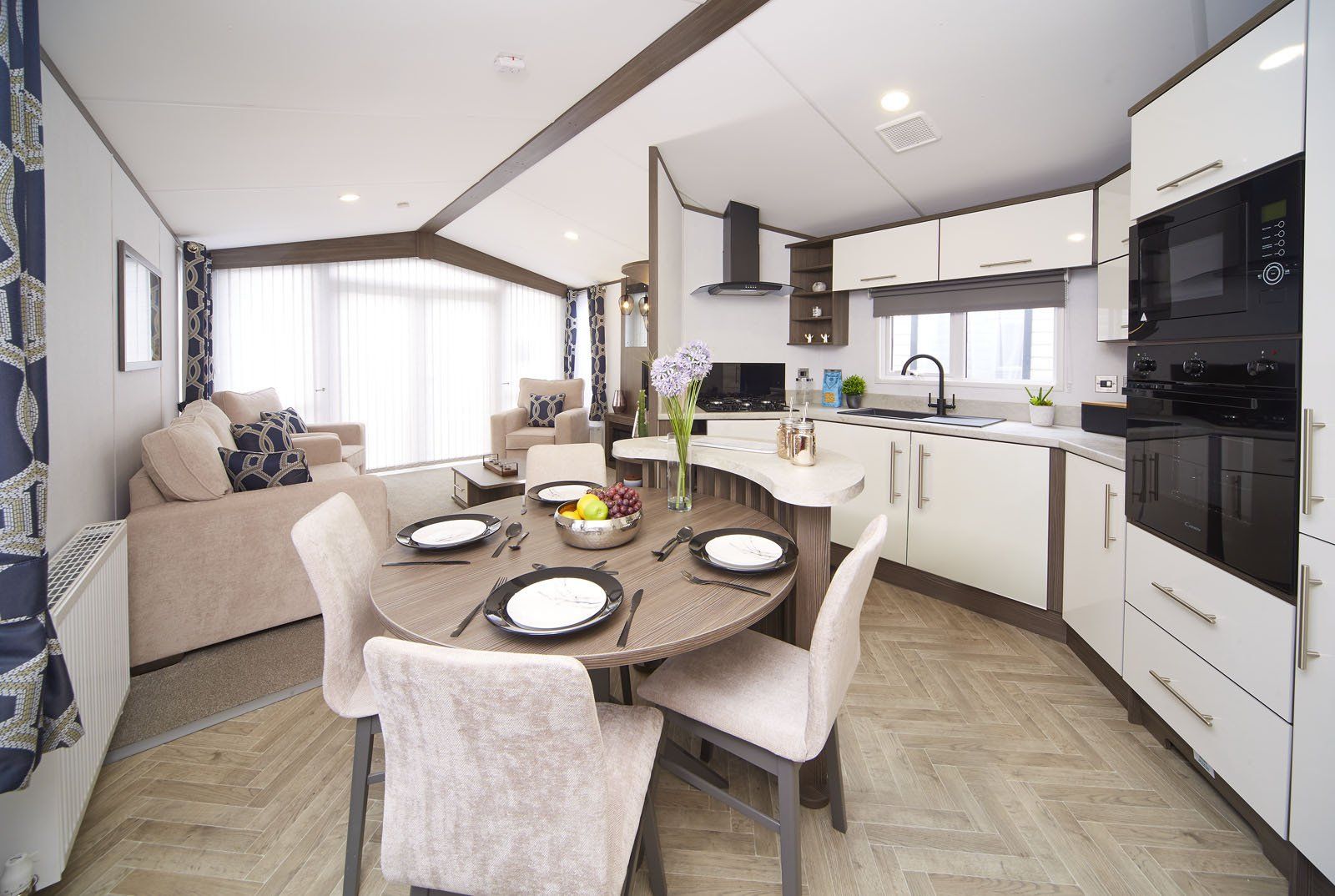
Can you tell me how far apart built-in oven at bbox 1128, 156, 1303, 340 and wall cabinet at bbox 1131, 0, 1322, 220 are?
53 mm

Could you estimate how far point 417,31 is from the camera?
7.34 ft

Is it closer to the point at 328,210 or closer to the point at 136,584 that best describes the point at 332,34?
the point at 136,584

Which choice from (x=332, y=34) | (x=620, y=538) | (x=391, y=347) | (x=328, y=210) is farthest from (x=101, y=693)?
(x=391, y=347)

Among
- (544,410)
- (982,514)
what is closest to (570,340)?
(544,410)

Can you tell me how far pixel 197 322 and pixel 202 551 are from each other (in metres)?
3.92

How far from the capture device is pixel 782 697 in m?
1.34

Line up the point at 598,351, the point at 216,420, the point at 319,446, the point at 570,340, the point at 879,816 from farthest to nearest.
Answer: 1. the point at 570,340
2. the point at 598,351
3. the point at 319,446
4. the point at 216,420
5. the point at 879,816

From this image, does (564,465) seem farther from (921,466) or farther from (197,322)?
(197,322)

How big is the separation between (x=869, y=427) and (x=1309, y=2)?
223 cm

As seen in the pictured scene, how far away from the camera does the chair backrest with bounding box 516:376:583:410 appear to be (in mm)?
7402

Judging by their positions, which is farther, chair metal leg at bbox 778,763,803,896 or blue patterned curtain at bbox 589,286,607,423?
blue patterned curtain at bbox 589,286,607,423

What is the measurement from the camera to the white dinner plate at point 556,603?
1127mm

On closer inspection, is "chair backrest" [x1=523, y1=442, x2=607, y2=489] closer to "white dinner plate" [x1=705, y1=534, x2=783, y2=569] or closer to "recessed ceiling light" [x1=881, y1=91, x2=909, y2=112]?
"white dinner plate" [x1=705, y1=534, x2=783, y2=569]

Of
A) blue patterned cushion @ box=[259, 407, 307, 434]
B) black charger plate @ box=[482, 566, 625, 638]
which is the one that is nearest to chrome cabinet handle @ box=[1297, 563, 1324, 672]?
black charger plate @ box=[482, 566, 625, 638]
